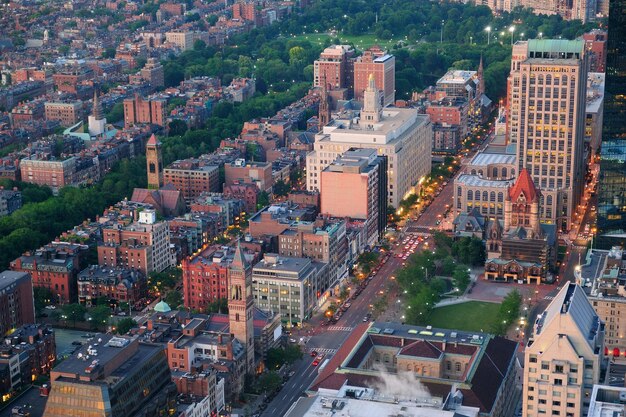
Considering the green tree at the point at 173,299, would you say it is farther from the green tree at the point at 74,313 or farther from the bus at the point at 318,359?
the bus at the point at 318,359

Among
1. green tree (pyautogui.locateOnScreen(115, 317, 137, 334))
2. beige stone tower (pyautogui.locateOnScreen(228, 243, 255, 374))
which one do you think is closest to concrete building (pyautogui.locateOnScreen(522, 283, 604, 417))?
beige stone tower (pyautogui.locateOnScreen(228, 243, 255, 374))

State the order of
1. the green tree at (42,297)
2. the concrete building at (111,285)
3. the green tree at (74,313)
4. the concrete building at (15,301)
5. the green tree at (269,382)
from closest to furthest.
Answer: the green tree at (269,382)
the concrete building at (15,301)
the green tree at (74,313)
the green tree at (42,297)
the concrete building at (111,285)

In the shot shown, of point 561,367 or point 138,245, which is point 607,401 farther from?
point 138,245

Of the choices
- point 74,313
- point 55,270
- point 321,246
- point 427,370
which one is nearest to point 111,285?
point 74,313

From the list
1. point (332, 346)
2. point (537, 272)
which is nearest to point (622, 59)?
point (537, 272)

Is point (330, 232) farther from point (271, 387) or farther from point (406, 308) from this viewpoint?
point (271, 387)

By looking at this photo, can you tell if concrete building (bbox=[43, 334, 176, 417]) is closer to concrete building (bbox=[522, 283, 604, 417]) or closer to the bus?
the bus

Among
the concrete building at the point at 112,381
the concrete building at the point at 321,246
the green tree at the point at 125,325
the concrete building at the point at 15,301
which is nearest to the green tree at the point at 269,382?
the concrete building at the point at 112,381
